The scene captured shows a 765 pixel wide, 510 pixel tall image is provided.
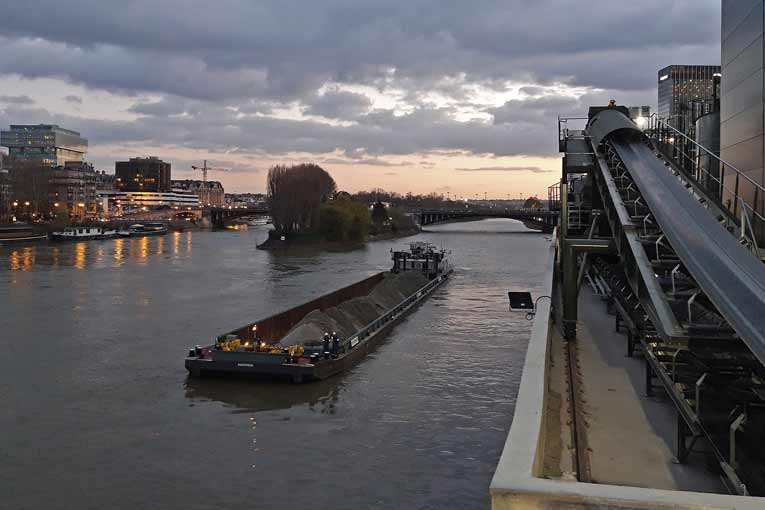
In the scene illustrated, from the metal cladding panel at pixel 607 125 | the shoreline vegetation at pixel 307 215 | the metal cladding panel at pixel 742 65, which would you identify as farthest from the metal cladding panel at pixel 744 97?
the shoreline vegetation at pixel 307 215

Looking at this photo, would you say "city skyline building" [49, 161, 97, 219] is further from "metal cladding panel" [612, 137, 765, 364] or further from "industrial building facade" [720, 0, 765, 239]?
"metal cladding panel" [612, 137, 765, 364]

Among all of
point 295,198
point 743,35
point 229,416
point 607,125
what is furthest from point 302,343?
point 295,198

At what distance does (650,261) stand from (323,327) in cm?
1287

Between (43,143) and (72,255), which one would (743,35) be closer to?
(72,255)

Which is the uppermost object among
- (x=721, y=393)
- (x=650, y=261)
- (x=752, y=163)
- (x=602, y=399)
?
(x=752, y=163)

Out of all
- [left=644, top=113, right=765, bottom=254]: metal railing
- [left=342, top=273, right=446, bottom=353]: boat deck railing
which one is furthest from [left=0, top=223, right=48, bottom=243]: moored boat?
[left=644, top=113, right=765, bottom=254]: metal railing

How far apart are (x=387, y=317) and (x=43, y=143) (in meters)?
188

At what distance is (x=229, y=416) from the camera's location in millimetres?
15047

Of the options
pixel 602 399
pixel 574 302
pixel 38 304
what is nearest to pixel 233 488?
pixel 602 399

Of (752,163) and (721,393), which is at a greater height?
(752,163)

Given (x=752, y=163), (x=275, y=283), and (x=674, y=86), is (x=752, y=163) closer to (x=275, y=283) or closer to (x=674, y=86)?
(x=275, y=283)

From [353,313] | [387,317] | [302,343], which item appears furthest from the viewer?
[387,317]

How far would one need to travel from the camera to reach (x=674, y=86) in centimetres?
12200

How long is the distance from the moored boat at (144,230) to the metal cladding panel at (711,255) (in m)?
91.9
